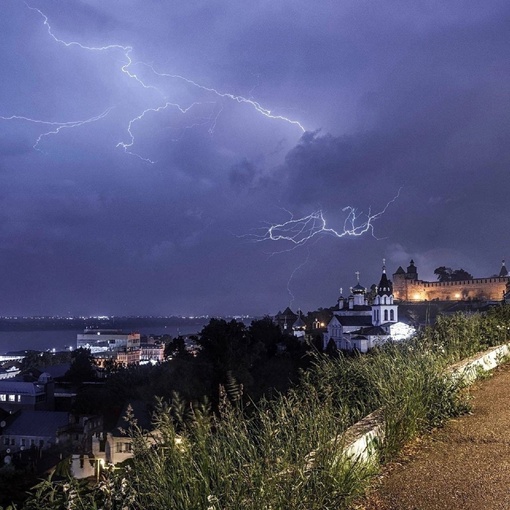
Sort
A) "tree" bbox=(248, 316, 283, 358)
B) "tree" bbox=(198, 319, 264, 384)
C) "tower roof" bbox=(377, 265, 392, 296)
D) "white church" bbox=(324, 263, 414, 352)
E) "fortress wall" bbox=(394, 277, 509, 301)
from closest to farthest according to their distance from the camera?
"tree" bbox=(198, 319, 264, 384) → "tree" bbox=(248, 316, 283, 358) → "white church" bbox=(324, 263, 414, 352) → "tower roof" bbox=(377, 265, 392, 296) → "fortress wall" bbox=(394, 277, 509, 301)

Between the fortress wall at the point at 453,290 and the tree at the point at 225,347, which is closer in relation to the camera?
the tree at the point at 225,347

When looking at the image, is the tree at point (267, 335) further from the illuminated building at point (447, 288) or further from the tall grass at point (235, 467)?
the tall grass at point (235, 467)

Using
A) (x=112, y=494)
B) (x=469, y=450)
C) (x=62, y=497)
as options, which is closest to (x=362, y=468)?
(x=469, y=450)

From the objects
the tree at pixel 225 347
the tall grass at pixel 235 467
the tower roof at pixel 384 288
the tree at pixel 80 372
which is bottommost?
the tree at pixel 80 372

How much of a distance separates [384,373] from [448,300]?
8850 centimetres

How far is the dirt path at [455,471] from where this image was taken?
11.4 ft

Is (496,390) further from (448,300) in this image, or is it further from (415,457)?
(448,300)

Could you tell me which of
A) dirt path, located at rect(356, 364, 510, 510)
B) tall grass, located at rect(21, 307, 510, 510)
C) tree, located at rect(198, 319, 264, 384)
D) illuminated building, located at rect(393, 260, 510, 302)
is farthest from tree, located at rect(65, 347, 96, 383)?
tall grass, located at rect(21, 307, 510, 510)

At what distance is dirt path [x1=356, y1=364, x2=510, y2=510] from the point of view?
346 centimetres

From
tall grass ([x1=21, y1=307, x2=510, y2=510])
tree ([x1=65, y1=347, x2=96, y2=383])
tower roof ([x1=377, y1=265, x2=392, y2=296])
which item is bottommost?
tree ([x1=65, y1=347, x2=96, y2=383])

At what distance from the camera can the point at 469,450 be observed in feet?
14.8

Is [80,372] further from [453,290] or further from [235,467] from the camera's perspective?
[453,290]

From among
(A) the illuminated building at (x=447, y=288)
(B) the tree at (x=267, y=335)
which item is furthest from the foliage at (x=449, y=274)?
(B) the tree at (x=267, y=335)

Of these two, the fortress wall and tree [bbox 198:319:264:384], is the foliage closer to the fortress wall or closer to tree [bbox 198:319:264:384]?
the fortress wall
